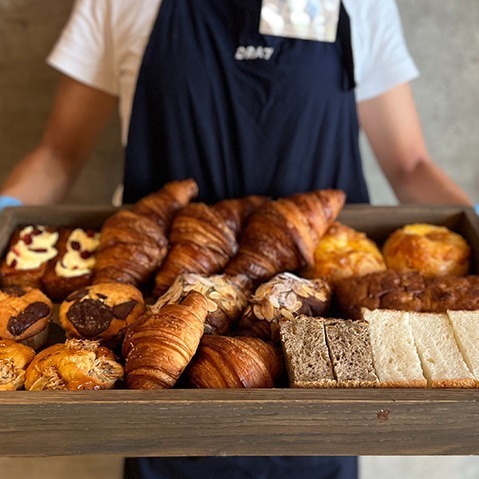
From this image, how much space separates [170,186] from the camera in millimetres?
1296

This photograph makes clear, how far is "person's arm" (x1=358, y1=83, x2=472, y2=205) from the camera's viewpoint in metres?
1.60

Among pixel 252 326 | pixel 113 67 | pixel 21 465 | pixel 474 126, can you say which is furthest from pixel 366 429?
pixel 21 465

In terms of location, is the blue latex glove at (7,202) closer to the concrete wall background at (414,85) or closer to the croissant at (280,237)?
the croissant at (280,237)

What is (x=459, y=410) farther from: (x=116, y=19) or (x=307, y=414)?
(x=116, y=19)

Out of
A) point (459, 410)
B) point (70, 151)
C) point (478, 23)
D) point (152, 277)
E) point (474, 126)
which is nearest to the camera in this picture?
point (459, 410)

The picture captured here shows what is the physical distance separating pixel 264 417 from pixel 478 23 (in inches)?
70.2

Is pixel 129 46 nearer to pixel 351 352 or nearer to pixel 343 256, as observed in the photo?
pixel 343 256

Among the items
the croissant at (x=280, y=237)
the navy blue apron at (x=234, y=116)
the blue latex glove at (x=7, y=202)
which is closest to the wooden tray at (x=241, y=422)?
the croissant at (x=280, y=237)

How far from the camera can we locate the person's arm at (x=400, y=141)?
5.24 feet

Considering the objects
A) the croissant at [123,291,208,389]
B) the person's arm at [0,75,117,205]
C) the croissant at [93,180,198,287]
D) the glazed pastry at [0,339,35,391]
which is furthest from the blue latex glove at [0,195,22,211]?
the croissant at [123,291,208,389]

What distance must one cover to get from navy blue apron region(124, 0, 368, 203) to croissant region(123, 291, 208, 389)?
0.69 metres

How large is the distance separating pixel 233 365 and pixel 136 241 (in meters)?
0.42

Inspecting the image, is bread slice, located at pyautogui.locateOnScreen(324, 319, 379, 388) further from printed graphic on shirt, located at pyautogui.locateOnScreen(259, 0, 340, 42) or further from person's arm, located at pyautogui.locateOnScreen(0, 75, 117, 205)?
person's arm, located at pyautogui.locateOnScreen(0, 75, 117, 205)

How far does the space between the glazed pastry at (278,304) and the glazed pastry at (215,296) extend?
22 mm
